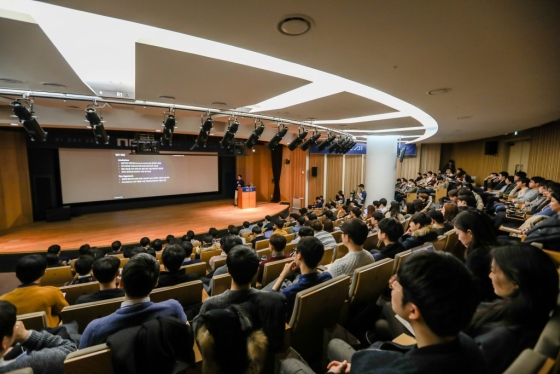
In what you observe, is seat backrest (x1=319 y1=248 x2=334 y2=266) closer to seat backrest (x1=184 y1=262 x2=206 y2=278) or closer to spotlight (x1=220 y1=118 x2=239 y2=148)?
seat backrest (x1=184 y1=262 x2=206 y2=278)

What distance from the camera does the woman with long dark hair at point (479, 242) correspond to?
1.93 meters

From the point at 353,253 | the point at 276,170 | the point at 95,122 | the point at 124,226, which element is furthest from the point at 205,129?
the point at 276,170

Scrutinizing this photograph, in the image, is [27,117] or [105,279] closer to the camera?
[105,279]

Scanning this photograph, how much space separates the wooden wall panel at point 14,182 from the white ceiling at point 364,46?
7078 millimetres

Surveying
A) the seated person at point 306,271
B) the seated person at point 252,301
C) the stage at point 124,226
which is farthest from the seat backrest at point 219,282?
the stage at point 124,226

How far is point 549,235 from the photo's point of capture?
9.51ft

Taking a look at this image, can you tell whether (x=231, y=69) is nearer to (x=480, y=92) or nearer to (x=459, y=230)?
(x=459, y=230)

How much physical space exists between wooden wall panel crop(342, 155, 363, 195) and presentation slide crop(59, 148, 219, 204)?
293 inches

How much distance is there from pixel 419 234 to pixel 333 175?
34.5ft

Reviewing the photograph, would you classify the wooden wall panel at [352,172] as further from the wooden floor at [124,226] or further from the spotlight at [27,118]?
the spotlight at [27,118]

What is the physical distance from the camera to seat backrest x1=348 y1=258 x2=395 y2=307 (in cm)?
208

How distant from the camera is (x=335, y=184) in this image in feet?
44.7

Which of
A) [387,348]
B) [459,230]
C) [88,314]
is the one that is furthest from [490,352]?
[88,314]

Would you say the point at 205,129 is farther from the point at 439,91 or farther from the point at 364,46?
the point at 439,91
